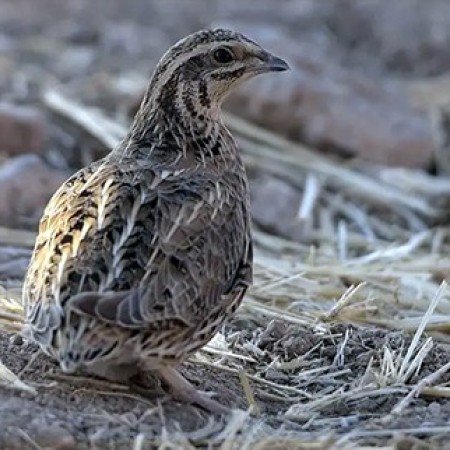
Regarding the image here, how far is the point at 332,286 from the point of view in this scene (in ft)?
20.4

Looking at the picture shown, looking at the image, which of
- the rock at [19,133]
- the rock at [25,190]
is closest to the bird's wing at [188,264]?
the rock at [25,190]

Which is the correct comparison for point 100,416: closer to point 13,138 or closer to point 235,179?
point 235,179

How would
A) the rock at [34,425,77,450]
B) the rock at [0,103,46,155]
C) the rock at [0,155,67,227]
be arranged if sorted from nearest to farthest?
the rock at [34,425,77,450]
the rock at [0,155,67,227]
the rock at [0,103,46,155]

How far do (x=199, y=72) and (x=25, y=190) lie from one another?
8.42 feet

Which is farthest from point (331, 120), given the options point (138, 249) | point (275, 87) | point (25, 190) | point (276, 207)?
point (138, 249)

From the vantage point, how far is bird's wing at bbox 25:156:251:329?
13.8 feet

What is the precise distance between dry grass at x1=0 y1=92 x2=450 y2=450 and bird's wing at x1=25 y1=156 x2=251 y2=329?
1.21ft

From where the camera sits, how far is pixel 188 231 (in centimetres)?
448

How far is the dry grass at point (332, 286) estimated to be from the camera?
14.7 feet

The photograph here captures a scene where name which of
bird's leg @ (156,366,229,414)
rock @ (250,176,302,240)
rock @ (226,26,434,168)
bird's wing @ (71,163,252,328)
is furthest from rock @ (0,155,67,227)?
bird's leg @ (156,366,229,414)

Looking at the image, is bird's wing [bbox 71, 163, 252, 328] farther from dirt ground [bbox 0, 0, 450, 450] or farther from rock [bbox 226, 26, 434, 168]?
rock [bbox 226, 26, 434, 168]

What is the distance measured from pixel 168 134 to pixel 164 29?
23.9 feet

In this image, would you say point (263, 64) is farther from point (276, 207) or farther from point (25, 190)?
point (276, 207)

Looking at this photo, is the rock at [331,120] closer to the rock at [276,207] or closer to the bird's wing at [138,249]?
the rock at [276,207]
